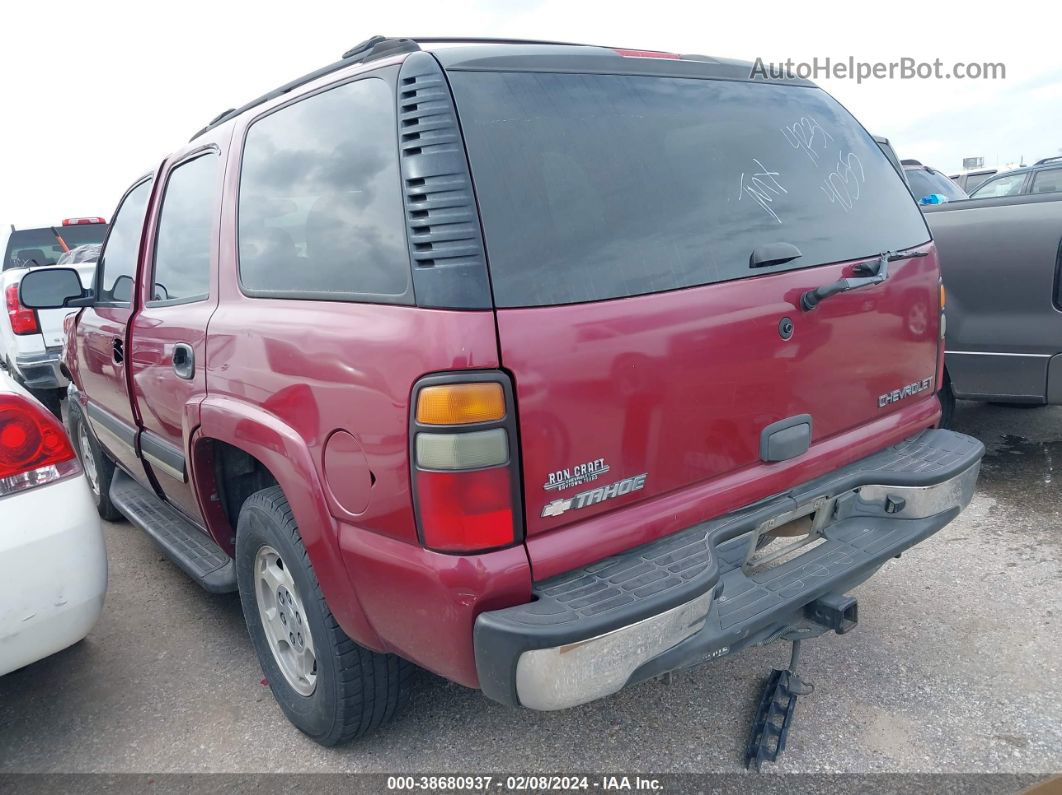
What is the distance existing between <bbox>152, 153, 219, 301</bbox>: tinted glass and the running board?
97cm

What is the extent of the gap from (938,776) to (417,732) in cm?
153

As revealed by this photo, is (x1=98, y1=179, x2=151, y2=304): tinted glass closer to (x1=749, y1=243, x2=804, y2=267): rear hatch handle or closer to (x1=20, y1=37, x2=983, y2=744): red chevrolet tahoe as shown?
(x1=20, y1=37, x2=983, y2=744): red chevrolet tahoe

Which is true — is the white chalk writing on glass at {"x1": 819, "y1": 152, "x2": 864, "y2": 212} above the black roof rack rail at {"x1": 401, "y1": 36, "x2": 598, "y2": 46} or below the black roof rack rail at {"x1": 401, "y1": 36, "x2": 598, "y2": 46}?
below

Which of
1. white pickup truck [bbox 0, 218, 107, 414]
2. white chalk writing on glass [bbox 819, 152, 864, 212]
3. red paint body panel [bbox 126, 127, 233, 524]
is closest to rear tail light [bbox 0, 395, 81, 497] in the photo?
red paint body panel [bbox 126, 127, 233, 524]

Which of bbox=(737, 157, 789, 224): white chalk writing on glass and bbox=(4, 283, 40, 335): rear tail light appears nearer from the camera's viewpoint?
bbox=(737, 157, 789, 224): white chalk writing on glass

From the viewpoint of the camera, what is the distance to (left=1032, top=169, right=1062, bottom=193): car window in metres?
7.94

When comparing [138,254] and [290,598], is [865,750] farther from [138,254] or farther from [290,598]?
[138,254]

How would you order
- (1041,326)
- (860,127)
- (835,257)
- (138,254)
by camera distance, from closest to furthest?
(835,257), (860,127), (138,254), (1041,326)

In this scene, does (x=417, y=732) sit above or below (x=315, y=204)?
below

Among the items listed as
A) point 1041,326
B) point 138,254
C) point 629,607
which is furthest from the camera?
point 1041,326

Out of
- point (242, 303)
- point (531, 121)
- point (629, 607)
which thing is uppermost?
point (531, 121)

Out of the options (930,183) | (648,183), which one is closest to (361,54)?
(648,183)

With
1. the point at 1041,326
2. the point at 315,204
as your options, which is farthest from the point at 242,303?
the point at 1041,326

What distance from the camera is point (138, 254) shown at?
3449mm
